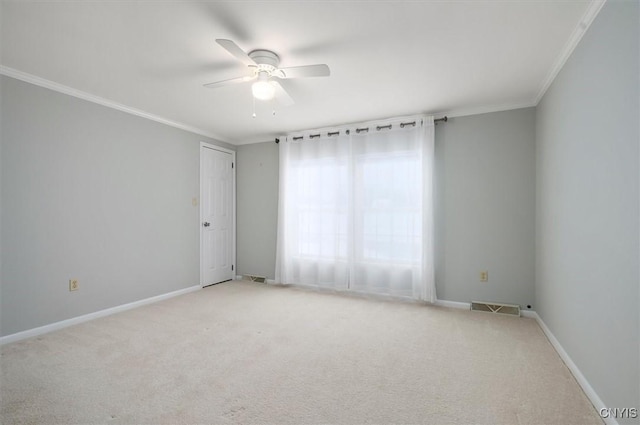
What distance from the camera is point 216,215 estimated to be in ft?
16.1

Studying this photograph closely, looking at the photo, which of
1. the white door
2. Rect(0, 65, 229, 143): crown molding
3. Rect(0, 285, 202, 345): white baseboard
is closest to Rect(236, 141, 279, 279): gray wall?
the white door

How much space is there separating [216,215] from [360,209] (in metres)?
2.47

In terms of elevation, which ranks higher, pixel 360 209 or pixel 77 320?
pixel 360 209

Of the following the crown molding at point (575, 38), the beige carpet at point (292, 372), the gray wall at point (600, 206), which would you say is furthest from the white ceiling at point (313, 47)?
the beige carpet at point (292, 372)

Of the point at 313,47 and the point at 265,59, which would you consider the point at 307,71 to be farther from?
the point at 265,59

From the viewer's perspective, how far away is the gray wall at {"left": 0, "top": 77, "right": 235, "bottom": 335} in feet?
8.80

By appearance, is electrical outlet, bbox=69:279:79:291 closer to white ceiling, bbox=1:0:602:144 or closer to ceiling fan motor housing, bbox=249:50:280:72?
white ceiling, bbox=1:0:602:144

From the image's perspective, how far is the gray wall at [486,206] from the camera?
11.0 ft

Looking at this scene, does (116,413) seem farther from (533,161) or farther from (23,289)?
(533,161)

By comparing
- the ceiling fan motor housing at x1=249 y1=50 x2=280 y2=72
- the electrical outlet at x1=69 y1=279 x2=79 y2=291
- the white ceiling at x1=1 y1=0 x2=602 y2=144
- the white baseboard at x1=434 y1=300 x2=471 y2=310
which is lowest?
the white baseboard at x1=434 y1=300 x2=471 y2=310

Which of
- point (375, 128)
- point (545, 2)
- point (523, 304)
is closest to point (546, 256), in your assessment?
point (523, 304)

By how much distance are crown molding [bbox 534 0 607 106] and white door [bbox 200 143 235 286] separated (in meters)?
4.46

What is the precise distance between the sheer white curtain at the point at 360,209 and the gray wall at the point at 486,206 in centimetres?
25

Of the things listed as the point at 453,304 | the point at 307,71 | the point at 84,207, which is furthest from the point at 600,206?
the point at 84,207
